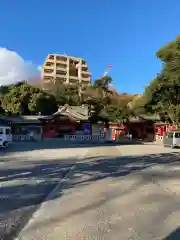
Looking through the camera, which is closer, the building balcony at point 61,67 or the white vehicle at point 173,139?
the white vehicle at point 173,139

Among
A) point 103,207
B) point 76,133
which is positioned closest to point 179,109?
point 76,133

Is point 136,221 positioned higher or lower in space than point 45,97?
lower

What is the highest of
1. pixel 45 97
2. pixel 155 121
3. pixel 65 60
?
pixel 65 60

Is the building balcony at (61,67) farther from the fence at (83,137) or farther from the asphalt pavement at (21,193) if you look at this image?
the asphalt pavement at (21,193)

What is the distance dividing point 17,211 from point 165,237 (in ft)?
10.5

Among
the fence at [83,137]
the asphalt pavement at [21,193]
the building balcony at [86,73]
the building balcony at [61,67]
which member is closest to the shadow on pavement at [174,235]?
the asphalt pavement at [21,193]

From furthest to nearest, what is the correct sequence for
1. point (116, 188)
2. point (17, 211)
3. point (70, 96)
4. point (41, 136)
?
point (70, 96) < point (41, 136) < point (116, 188) < point (17, 211)

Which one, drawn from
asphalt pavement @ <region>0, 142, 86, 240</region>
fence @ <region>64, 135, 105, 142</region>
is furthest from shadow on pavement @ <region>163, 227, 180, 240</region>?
fence @ <region>64, 135, 105, 142</region>

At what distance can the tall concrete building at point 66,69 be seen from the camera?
110125 mm

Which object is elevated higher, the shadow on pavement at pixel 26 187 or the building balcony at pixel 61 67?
the building balcony at pixel 61 67

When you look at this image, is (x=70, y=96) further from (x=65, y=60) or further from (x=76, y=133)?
(x=65, y=60)

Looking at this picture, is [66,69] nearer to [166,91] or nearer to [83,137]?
[83,137]

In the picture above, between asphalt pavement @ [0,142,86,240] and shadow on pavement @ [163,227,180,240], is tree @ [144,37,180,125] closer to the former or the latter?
asphalt pavement @ [0,142,86,240]

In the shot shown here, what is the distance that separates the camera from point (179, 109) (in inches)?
1411
